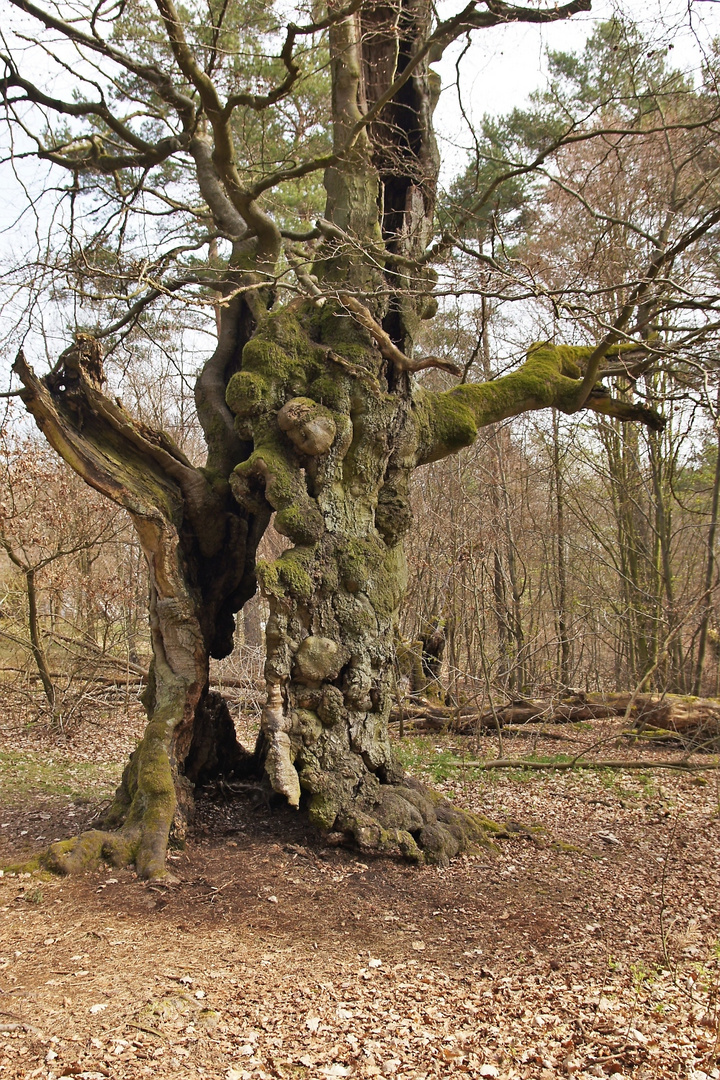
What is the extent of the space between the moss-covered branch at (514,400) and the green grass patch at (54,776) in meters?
4.78

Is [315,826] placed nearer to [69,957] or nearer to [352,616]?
[352,616]

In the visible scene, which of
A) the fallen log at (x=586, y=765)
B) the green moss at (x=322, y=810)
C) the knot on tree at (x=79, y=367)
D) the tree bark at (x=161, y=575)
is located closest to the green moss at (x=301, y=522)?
the tree bark at (x=161, y=575)

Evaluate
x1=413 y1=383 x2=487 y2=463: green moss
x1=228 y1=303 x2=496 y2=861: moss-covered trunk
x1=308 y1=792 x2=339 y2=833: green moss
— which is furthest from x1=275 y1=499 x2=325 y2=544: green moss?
x1=308 y1=792 x2=339 y2=833: green moss

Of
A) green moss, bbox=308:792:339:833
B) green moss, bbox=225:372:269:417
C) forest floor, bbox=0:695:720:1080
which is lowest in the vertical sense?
forest floor, bbox=0:695:720:1080

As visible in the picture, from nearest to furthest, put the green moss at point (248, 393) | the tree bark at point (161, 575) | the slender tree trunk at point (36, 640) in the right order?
the tree bark at point (161, 575), the green moss at point (248, 393), the slender tree trunk at point (36, 640)

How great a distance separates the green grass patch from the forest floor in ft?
1.92

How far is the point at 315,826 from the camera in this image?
17.2 ft

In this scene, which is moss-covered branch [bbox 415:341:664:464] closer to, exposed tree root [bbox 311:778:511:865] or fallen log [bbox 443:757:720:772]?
exposed tree root [bbox 311:778:511:865]

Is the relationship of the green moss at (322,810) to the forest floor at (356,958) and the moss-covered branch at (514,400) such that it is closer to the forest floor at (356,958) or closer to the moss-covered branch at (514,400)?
the forest floor at (356,958)

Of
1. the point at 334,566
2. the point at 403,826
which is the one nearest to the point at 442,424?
the point at 334,566

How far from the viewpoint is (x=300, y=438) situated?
18.0ft

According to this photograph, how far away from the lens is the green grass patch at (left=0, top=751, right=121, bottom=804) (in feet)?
24.0

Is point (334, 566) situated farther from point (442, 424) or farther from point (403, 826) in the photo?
point (403, 826)

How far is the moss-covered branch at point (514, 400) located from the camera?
655cm
